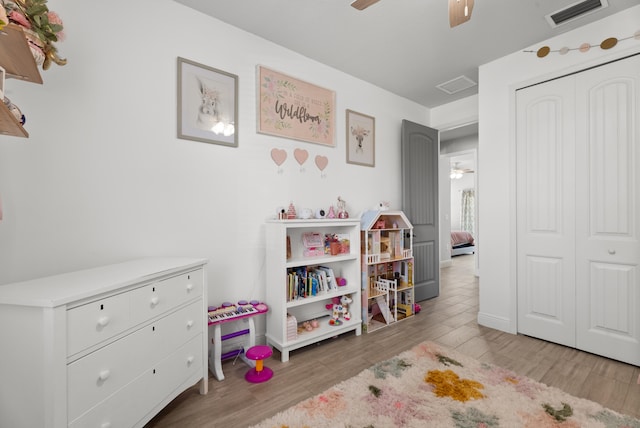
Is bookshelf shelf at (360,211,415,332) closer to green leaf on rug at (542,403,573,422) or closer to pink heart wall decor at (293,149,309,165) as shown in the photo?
pink heart wall decor at (293,149,309,165)

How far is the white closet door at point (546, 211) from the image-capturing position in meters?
2.45

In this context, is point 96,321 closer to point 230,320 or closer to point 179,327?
point 179,327

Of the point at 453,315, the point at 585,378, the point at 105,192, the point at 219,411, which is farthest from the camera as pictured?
A: the point at 453,315

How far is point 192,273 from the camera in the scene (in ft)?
5.68

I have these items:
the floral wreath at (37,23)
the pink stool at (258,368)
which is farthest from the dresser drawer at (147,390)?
the floral wreath at (37,23)

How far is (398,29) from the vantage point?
93.9 inches

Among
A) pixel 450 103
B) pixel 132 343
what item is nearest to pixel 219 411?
pixel 132 343

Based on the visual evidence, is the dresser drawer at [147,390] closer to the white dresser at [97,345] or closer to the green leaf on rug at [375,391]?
the white dresser at [97,345]

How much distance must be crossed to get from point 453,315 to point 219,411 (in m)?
2.65

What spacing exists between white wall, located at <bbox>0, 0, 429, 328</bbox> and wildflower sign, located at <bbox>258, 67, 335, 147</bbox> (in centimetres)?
9

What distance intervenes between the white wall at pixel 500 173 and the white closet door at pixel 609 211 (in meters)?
0.43

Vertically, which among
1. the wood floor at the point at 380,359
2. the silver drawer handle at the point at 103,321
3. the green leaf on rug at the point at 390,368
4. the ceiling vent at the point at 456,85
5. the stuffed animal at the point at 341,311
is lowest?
the wood floor at the point at 380,359

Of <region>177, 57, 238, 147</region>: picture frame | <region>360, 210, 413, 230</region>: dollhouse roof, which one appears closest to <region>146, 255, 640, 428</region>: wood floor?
<region>360, 210, 413, 230</region>: dollhouse roof

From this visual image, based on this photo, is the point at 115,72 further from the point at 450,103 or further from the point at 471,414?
the point at 450,103
